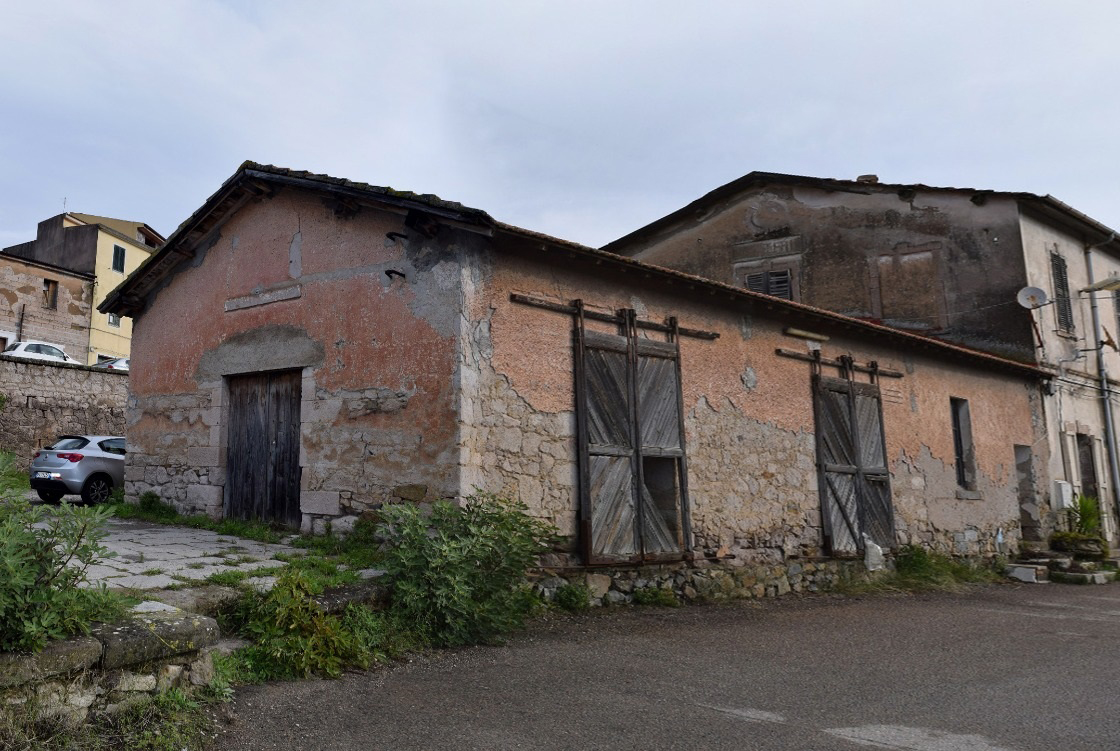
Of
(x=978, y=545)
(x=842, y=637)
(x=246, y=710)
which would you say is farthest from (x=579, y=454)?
(x=978, y=545)

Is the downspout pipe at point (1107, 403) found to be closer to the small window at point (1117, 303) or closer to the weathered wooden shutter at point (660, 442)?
the small window at point (1117, 303)

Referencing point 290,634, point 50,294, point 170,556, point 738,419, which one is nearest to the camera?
point 290,634

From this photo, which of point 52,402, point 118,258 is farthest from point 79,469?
point 118,258

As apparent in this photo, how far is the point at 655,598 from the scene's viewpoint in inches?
316

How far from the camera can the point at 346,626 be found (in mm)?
5285

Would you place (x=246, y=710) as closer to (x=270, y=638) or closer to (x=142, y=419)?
(x=270, y=638)

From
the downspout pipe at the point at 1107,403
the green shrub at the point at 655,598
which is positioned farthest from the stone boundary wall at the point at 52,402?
the downspout pipe at the point at 1107,403

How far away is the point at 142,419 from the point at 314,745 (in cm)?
764

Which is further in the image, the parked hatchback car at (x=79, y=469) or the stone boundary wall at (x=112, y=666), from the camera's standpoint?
the parked hatchback car at (x=79, y=469)

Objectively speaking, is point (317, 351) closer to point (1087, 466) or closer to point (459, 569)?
point (459, 569)

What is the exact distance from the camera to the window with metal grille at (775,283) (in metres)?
15.9

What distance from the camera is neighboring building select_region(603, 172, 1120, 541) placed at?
14.3 meters

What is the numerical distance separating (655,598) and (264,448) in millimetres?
4485

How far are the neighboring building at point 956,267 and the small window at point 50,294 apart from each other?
22273 mm
